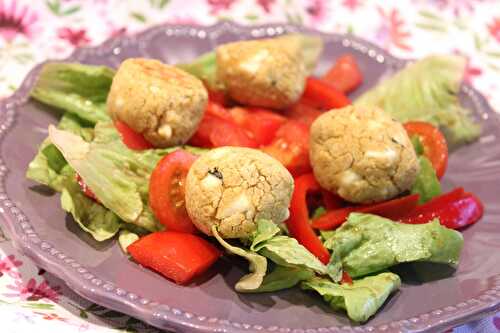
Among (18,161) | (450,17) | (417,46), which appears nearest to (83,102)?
(18,161)

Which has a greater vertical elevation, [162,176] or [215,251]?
[162,176]

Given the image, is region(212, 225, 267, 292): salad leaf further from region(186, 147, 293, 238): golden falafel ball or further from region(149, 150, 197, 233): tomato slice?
region(149, 150, 197, 233): tomato slice

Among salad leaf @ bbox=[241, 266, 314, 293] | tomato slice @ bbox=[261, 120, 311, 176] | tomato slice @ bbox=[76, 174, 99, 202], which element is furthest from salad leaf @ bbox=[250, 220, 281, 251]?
tomato slice @ bbox=[76, 174, 99, 202]

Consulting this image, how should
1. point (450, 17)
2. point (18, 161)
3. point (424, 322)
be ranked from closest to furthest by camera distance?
point (424, 322)
point (18, 161)
point (450, 17)

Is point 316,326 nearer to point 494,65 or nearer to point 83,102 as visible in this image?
point 83,102

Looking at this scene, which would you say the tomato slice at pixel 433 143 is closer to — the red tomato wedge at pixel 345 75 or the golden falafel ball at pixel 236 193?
the red tomato wedge at pixel 345 75

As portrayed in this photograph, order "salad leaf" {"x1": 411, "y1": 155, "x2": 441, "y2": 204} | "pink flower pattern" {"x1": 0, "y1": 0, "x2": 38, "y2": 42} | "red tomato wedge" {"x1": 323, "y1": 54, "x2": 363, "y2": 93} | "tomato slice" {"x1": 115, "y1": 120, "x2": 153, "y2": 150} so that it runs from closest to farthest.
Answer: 1. "tomato slice" {"x1": 115, "y1": 120, "x2": 153, "y2": 150}
2. "salad leaf" {"x1": 411, "y1": 155, "x2": 441, "y2": 204}
3. "red tomato wedge" {"x1": 323, "y1": 54, "x2": 363, "y2": 93}
4. "pink flower pattern" {"x1": 0, "y1": 0, "x2": 38, "y2": 42}
